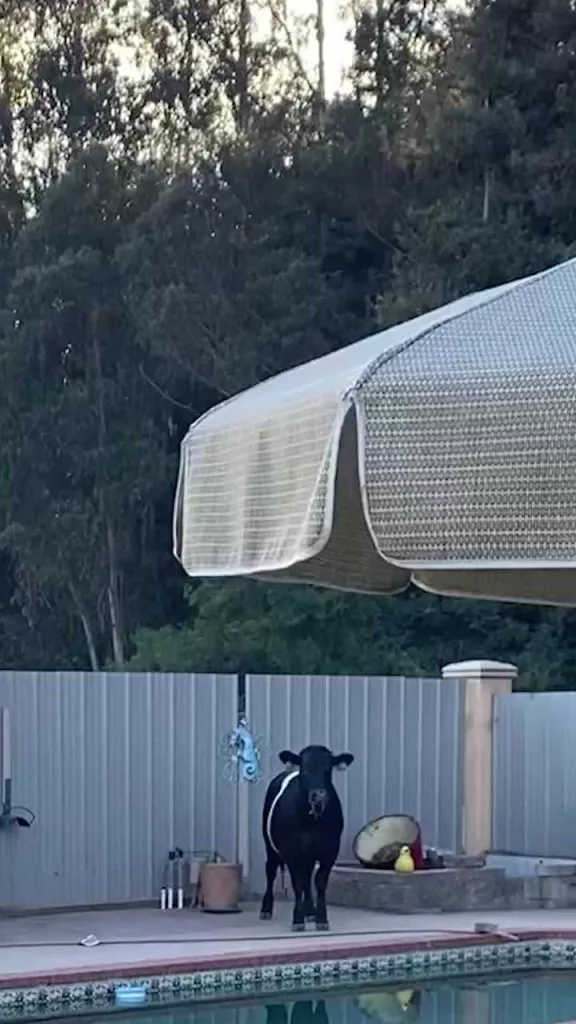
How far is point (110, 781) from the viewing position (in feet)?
35.3

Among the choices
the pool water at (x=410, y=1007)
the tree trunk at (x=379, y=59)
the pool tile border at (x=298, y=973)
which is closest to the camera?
the pool tile border at (x=298, y=973)

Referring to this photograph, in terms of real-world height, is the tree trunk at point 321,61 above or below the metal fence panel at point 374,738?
above

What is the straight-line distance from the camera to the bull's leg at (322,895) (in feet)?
31.8

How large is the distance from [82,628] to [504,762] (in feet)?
41.4

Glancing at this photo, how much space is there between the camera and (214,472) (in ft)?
9.49

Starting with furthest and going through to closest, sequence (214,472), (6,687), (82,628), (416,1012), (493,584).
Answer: (82,628) → (6,687) → (416,1012) → (493,584) → (214,472)

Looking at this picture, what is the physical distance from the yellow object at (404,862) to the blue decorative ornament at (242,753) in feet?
3.19

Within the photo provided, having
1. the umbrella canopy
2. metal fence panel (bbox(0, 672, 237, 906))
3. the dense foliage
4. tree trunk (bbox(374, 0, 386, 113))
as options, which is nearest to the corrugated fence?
metal fence panel (bbox(0, 672, 237, 906))

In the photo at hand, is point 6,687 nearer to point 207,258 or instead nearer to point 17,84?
point 207,258

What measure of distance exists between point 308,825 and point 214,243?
511 inches

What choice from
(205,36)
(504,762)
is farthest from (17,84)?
(504,762)

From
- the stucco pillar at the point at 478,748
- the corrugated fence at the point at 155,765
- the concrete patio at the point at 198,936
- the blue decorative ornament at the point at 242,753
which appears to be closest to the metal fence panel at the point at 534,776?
the stucco pillar at the point at 478,748

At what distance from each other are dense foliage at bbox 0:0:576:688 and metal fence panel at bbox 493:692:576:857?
20.5ft

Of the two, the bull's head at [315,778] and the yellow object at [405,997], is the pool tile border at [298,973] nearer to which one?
the yellow object at [405,997]
